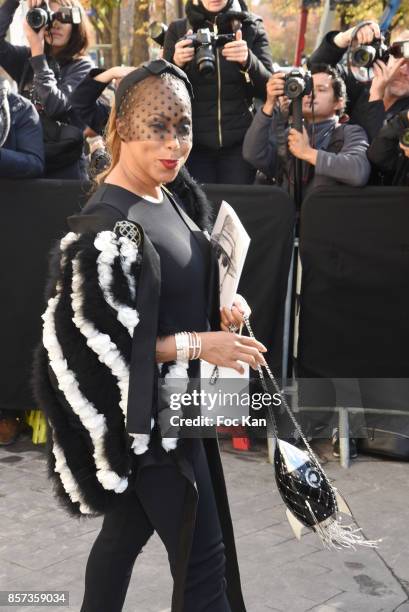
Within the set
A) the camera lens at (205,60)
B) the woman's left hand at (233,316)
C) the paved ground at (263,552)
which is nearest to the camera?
the woman's left hand at (233,316)

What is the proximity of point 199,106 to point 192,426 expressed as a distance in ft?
11.4

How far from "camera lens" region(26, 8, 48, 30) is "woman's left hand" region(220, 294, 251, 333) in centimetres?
350

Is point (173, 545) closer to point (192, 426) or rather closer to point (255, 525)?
point (192, 426)

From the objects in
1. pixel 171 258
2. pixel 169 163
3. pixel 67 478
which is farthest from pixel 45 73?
pixel 67 478

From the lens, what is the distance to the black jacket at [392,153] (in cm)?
527

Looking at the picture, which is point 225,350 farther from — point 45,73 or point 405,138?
point 45,73

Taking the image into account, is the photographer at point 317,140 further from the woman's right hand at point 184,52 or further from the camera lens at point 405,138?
the woman's right hand at point 184,52

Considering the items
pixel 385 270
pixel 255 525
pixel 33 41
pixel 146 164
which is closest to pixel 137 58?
pixel 33 41

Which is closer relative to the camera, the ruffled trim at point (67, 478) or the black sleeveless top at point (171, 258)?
the black sleeveless top at point (171, 258)

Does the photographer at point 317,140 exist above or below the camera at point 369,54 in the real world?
below

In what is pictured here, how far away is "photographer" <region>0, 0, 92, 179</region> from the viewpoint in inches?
232

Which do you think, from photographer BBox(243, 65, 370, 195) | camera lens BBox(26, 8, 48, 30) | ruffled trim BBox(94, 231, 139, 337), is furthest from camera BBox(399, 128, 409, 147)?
ruffled trim BBox(94, 231, 139, 337)

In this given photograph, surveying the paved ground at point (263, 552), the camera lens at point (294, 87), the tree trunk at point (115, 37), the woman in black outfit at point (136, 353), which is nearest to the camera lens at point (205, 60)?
the camera lens at point (294, 87)

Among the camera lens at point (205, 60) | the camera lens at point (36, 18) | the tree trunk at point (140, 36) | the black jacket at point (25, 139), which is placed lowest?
the tree trunk at point (140, 36)
